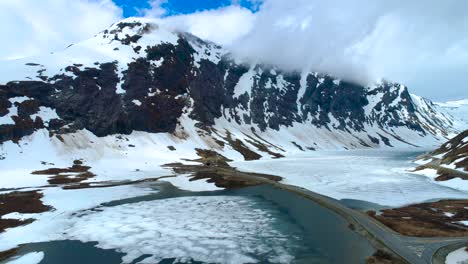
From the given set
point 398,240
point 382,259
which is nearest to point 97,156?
point 398,240

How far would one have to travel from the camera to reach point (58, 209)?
6956cm

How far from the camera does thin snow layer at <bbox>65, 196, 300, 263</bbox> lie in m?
43.7

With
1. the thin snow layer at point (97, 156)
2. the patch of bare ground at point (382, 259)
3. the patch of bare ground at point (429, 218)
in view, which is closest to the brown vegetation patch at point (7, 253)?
the patch of bare ground at point (382, 259)

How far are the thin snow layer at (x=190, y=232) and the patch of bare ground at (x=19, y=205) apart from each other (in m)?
9.49

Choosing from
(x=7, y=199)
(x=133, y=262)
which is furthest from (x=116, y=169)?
(x=133, y=262)

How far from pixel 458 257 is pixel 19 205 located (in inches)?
2741

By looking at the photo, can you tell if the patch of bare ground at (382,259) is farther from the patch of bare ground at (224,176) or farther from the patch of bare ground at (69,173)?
the patch of bare ground at (69,173)

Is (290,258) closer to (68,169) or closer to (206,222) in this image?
(206,222)

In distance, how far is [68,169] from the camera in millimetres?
133750

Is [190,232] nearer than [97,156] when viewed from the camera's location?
Yes

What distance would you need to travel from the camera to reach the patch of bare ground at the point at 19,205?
59444 mm

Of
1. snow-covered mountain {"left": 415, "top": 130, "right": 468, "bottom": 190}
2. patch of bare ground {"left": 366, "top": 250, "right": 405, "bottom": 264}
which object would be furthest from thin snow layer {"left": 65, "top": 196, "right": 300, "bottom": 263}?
snow-covered mountain {"left": 415, "top": 130, "right": 468, "bottom": 190}

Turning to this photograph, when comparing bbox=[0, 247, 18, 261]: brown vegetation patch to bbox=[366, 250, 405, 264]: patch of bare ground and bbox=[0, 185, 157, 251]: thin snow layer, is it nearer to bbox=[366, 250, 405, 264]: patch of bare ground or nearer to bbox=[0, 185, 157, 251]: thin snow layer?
bbox=[0, 185, 157, 251]: thin snow layer

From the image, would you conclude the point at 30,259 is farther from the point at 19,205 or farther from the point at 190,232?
the point at 19,205
